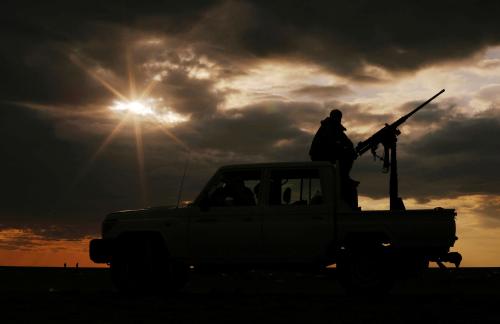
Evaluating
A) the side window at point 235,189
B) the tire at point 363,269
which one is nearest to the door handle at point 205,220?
the side window at point 235,189

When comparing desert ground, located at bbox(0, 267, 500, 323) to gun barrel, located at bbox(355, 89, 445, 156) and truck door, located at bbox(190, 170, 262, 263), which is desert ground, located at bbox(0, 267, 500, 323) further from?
gun barrel, located at bbox(355, 89, 445, 156)

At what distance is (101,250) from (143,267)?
0.88 metres

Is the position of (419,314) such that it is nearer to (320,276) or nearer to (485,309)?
(485,309)

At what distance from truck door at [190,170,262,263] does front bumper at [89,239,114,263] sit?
1703 millimetres

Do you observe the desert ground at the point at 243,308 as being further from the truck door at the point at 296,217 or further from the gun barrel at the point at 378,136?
the gun barrel at the point at 378,136

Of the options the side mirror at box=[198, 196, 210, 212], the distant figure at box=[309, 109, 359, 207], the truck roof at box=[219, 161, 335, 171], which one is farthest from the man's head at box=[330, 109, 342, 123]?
the side mirror at box=[198, 196, 210, 212]

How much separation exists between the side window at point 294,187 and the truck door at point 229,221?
11.0 inches

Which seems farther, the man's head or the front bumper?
the man's head

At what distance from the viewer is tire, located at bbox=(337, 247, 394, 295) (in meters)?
12.0

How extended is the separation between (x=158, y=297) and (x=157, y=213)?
4.99ft

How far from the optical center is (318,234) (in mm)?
11984

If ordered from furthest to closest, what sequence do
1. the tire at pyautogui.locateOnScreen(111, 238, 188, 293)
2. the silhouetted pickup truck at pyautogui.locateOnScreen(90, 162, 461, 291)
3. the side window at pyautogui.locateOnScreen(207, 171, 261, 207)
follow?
the tire at pyautogui.locateOnScreen(111, 238, 188, 293), the side window at pyautogui.locateOnScreen(207, 171, 261, 207), the silhouetted pickup truck at pyautogui.locateOnScreen(90, 162, 461, 291)

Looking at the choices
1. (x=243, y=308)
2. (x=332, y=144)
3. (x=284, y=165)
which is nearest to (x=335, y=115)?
(x=332, y=144)

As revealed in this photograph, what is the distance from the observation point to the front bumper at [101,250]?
13141mm
